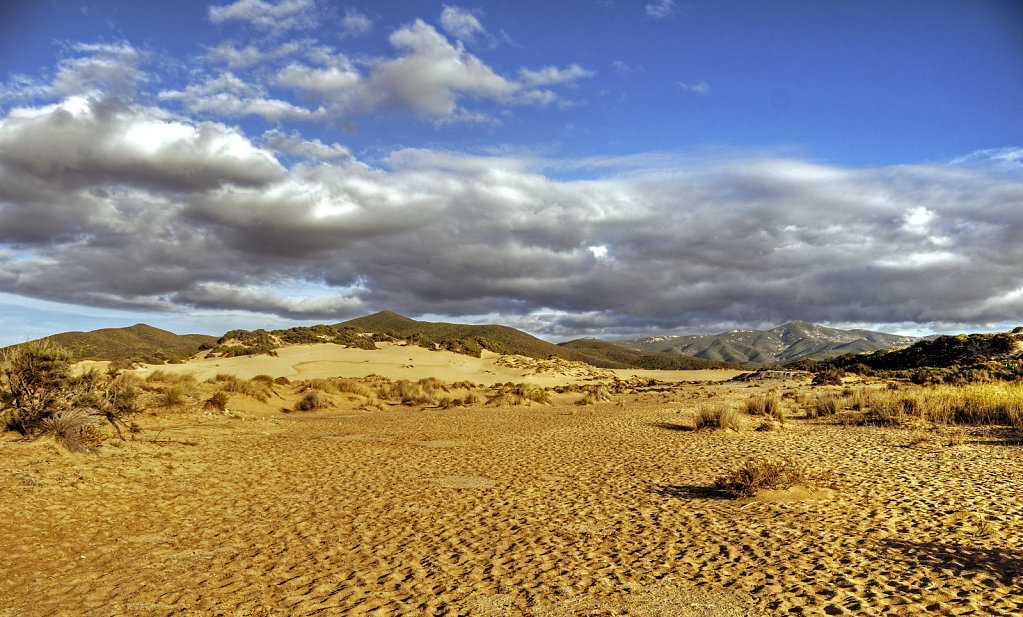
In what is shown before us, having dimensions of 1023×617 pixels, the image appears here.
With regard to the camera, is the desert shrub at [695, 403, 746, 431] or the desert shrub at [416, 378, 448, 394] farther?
the desert shrub at [416, 378, 448, 394]

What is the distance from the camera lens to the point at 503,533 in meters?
7.32

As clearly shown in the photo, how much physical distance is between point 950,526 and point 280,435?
1698cm

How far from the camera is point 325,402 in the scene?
2761 centimetres

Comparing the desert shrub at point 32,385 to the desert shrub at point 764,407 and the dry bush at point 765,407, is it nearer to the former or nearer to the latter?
the dry bush at point 765,407

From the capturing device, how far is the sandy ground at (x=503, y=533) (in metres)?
5.19

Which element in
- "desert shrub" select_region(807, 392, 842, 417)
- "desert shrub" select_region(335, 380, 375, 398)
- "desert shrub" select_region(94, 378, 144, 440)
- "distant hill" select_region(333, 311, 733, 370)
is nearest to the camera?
"desert shrub" select_region(94, 378, 144, 440)

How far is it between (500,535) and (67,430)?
10036 millimetres

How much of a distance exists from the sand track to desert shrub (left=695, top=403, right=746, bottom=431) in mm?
4378

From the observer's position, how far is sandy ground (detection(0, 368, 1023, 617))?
204 inches

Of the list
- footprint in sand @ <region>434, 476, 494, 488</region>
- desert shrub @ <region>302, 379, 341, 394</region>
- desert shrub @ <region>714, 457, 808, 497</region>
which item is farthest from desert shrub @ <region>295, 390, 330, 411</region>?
desert shrub @ <region>714, 457, 808, 497</region>

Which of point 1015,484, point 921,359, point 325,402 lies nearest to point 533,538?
point 1015,484

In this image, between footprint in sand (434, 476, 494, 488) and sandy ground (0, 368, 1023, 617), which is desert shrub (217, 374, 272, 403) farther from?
footprint in sand (434, 476, 494, 488)

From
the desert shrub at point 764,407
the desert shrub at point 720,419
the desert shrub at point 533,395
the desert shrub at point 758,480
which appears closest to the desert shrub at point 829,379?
the desert shrub at point 764,407

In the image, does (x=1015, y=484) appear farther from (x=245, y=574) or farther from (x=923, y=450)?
(x=245, y=574)
